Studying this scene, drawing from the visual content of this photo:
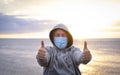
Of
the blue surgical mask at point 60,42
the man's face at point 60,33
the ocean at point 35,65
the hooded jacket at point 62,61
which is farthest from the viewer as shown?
the ocean at point 35,65

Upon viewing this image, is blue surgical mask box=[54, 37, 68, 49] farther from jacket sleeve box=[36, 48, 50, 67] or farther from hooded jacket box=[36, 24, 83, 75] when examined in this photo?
jacket sleeve box=[36, 48, 50, 67]

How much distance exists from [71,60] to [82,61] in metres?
0.33

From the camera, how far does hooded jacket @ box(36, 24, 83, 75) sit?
5.13 metres

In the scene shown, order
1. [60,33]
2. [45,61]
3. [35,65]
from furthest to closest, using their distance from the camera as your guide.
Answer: [35,65], [60,33], [45,61]

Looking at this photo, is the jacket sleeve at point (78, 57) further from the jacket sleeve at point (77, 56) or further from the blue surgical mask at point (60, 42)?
the blue surgical mask at point (60, 42)

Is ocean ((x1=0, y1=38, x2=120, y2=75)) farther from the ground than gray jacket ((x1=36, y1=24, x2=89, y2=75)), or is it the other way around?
gray jacket ((x1=36, y1=24, x2=89, y2=75))

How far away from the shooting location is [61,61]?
5.16 metres

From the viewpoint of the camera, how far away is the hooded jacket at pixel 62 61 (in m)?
5.13

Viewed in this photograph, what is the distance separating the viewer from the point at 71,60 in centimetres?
524

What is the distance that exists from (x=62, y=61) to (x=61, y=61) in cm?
2

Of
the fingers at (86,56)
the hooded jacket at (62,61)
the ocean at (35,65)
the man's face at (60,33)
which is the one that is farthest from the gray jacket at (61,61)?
the ocean at (35,65)

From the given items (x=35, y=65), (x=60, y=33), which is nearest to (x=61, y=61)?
(x=60, y=33)

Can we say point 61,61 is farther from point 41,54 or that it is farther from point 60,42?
point 41,54

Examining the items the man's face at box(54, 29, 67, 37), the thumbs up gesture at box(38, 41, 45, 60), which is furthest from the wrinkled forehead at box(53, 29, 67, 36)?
the thumbs up gesture at box(38, 41, 45, 60)
